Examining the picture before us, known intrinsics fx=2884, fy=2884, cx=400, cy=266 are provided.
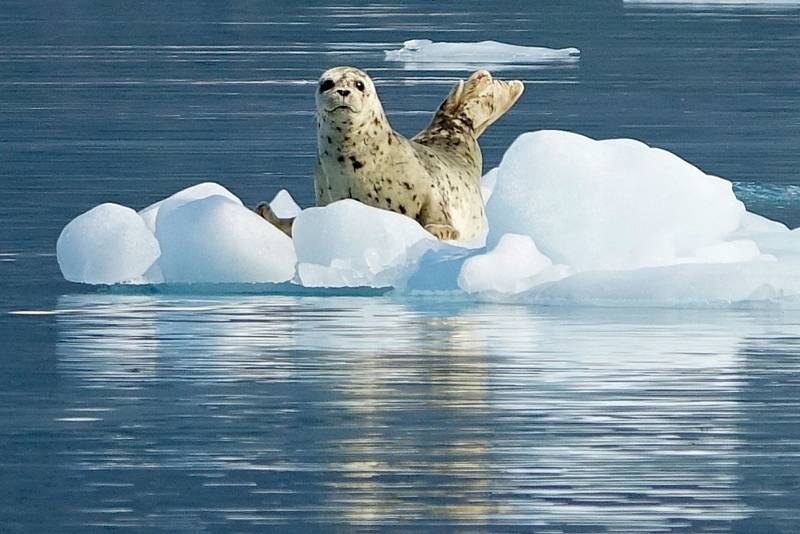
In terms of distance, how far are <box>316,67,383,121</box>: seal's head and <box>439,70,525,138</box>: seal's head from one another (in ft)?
5.53

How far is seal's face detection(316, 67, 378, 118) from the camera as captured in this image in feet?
38.9

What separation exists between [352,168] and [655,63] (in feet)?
49.9

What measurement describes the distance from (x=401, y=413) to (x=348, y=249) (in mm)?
2731

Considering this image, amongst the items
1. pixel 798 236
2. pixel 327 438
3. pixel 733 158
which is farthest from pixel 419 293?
pixel 733 158

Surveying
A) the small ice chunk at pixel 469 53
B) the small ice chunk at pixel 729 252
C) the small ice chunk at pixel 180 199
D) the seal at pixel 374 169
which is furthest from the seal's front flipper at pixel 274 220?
the small ice chunk at pixel 469 53

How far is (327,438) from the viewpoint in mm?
7875

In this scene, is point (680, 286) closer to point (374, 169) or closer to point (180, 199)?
point (374, 169)

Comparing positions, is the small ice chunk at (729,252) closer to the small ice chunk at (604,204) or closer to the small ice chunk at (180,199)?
the small ice chunk at (604,204)

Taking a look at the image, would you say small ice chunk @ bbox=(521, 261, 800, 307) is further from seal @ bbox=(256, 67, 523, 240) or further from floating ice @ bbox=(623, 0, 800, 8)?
floating ice @ bbox=(623, 0, 800, 8)

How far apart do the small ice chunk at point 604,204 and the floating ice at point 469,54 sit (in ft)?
51.6

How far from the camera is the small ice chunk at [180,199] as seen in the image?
451 inches

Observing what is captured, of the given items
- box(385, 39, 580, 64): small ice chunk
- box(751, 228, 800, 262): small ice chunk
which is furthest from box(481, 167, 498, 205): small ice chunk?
box(385, 39, 580, 64): small ice chunk

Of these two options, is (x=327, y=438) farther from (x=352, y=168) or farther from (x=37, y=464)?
(x=352, y=168)

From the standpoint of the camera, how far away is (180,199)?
38.7ft
